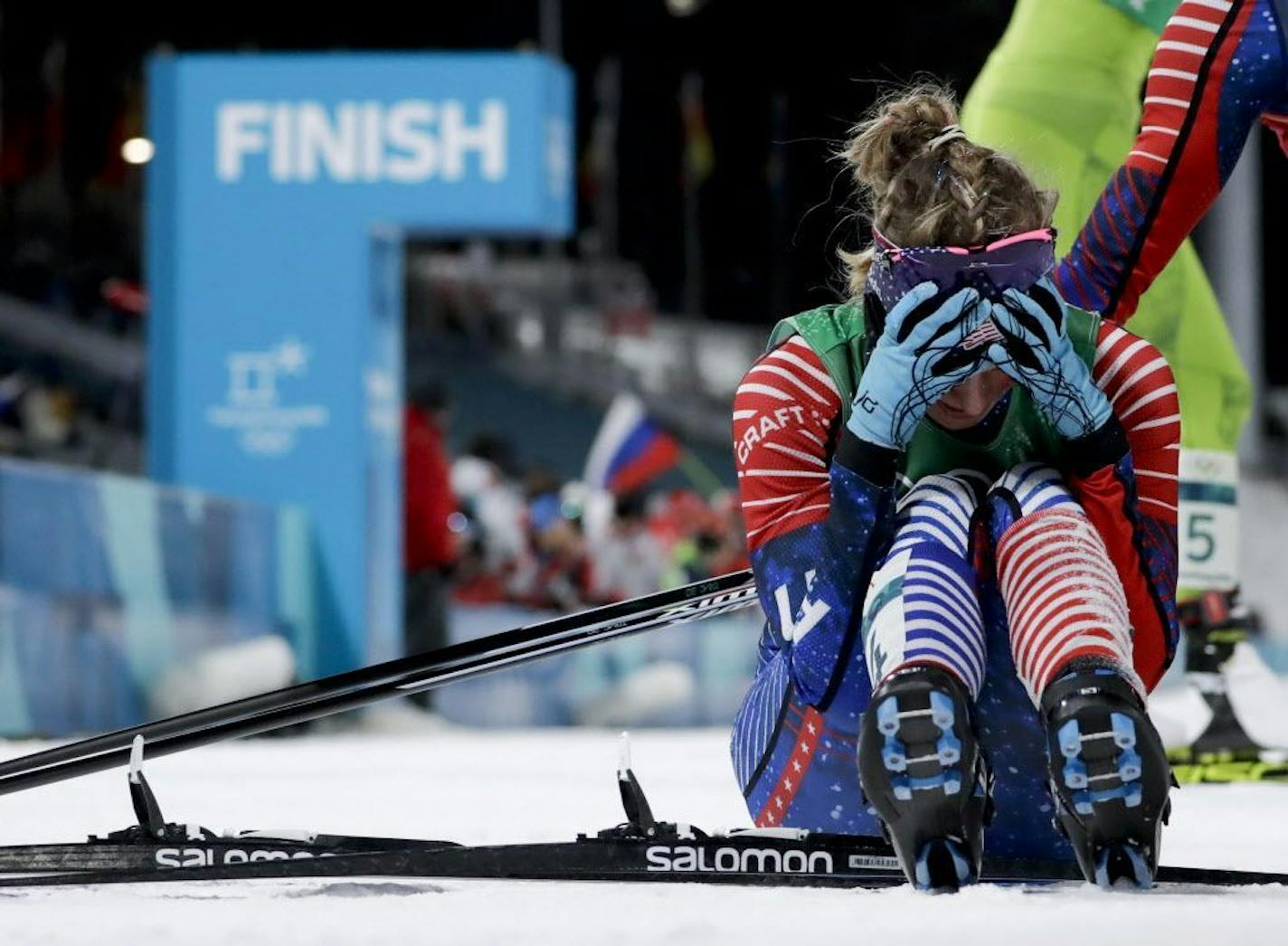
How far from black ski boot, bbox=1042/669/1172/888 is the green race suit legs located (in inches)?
69.7

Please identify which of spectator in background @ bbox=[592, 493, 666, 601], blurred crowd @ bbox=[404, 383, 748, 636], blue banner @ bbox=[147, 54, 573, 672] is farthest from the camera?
spectator in background @ bbox=[592, 493, 666, 601]

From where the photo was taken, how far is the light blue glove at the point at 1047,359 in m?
1.73

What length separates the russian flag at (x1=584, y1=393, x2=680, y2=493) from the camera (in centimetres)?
1130

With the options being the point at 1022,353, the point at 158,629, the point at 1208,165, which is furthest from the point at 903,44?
the point at 1022,353

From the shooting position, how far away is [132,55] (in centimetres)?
1847

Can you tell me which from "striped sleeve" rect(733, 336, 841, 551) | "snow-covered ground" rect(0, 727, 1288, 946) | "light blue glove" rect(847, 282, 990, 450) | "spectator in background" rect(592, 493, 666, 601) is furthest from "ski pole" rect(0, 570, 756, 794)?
"spectator in background" rect(592, 493, 666, 601)

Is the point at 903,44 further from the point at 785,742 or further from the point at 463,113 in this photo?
the point at 785,742

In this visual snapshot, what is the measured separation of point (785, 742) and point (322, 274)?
4932mm

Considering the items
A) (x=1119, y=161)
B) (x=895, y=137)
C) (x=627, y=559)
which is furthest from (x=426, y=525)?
(x=895, y=137)

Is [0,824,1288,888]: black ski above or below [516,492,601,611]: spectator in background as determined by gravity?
above

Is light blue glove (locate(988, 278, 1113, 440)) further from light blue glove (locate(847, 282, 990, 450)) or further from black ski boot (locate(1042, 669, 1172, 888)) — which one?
black ski boot (locate(1042, 669, 1172, 888))

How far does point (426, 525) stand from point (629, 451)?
4.23m

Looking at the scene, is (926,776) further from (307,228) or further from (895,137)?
(307,228)

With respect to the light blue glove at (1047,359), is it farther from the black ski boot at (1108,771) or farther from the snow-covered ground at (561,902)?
the snow-covered ground at (561,902)
